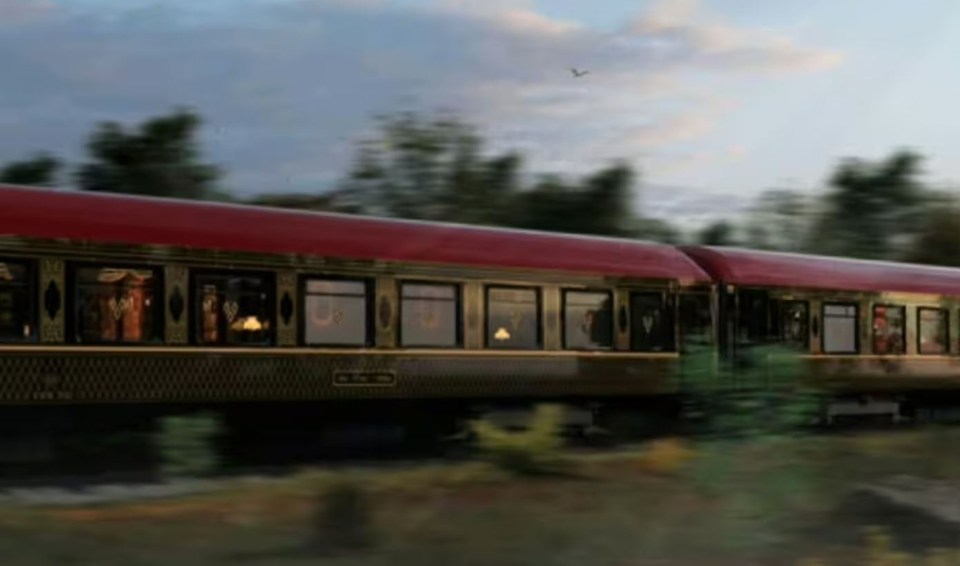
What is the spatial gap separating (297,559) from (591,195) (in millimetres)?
29485

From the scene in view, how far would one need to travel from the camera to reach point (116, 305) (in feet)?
43.3

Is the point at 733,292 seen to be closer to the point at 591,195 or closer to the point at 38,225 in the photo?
the point at 38,225

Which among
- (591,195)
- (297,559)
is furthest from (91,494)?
(591,195)

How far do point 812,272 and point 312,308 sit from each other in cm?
891

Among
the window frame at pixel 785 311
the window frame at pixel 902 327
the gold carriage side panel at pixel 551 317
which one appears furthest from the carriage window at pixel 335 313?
the window frame at pixel 902 327

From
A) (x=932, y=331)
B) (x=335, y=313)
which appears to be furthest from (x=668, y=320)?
(x=932, y=331)

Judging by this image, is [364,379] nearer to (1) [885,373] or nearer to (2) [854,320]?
(2) [854,320]

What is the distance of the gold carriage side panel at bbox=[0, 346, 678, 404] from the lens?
1284 centimetres

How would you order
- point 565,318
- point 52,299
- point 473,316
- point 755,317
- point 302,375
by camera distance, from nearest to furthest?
point 52,299, point 302,375, point 473,316, point 565,318, point 755,317

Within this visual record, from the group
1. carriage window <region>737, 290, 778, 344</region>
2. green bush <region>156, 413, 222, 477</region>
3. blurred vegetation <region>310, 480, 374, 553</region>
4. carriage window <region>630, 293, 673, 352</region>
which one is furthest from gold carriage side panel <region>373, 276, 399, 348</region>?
carriage window <region>737, 290, 778, 344</region>

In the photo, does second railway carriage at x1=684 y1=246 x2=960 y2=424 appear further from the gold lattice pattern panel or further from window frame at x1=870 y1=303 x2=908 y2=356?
the gold lattice pattern panel

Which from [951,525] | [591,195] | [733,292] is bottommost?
[951,525]

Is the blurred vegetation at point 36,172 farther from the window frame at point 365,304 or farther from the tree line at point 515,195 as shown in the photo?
the window frame at point 365,304

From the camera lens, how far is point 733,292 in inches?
742
